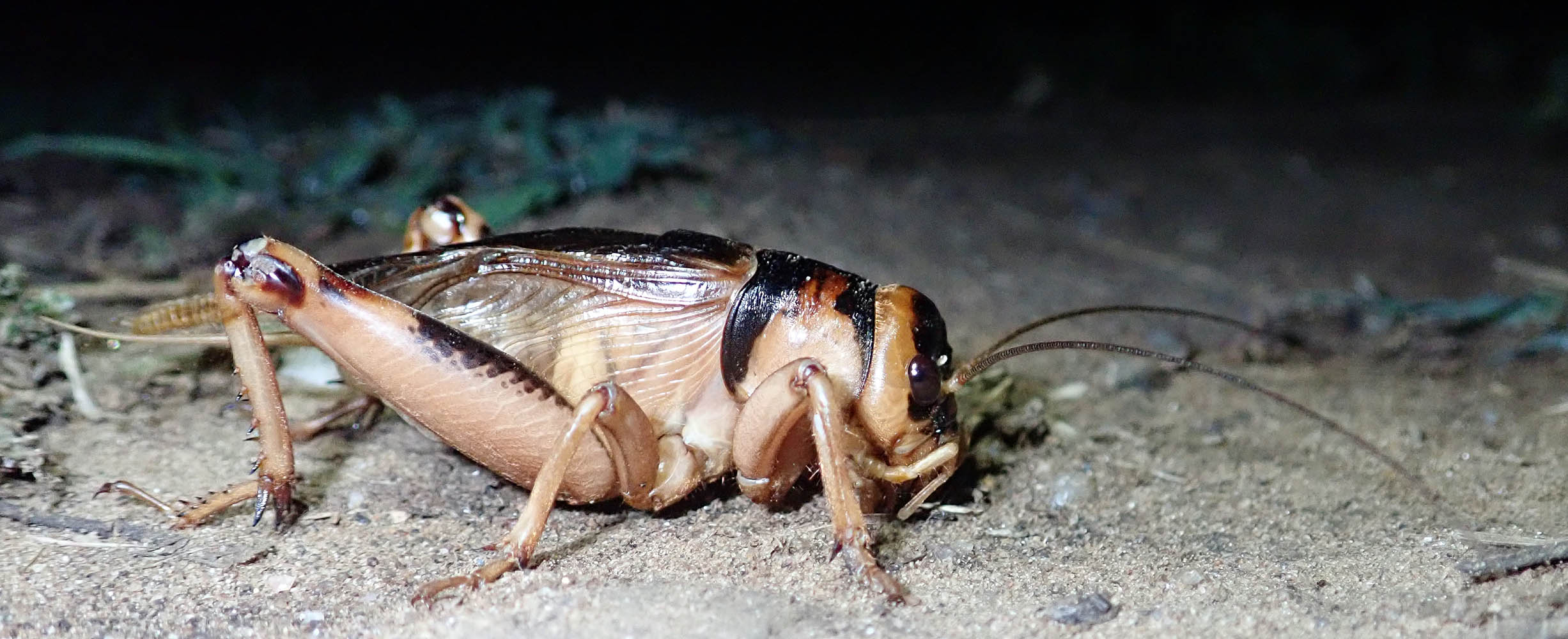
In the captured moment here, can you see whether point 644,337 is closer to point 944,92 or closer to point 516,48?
point 944,92

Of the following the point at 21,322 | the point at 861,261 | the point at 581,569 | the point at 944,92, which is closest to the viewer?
the point at 581,569

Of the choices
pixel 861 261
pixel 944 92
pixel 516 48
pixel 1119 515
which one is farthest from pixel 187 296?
pixel 516 48

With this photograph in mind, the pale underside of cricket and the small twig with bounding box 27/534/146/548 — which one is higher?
the pale underside of cricket

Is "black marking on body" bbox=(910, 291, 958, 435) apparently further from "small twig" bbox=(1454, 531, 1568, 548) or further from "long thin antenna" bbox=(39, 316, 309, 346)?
"long thin antenna" bbox=(39, 316, 309, 346)

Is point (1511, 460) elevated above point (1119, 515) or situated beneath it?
elevated above

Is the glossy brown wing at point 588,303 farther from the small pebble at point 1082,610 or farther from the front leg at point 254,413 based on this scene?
the small pebble at point 1082,610

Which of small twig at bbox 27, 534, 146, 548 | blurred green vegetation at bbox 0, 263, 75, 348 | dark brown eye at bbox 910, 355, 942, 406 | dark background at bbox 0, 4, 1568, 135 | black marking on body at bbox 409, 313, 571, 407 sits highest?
dark background at bbox 0, 4, 1568, 135

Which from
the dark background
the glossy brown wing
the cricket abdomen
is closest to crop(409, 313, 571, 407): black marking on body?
the cricket abdomen
